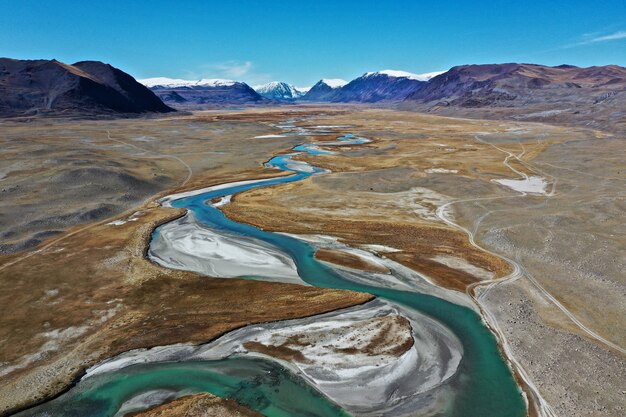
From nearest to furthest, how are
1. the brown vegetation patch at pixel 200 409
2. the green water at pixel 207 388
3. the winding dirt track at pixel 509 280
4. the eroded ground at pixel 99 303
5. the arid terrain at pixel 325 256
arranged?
the brown vegetation patch at pixel 200 409
the green water at pixel 207 388
the winding dirt track at pixel 509 280
the eroded ground at pixel 99 303
the arid terrain at pixel 325 256

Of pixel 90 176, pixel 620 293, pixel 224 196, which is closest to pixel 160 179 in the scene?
pixel 90 176

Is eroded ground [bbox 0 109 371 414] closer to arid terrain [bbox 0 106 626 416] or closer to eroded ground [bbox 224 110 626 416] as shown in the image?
arid terrain [bbox 0 106 626 416]

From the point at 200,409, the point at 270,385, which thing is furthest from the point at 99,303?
the point at 270,385

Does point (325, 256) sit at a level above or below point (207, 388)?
above

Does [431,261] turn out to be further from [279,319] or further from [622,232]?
[622,232]

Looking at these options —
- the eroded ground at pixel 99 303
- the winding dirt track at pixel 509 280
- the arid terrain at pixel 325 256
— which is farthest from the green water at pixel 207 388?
the winding dirt track at pixel 509 280

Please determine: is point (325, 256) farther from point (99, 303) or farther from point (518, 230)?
point (518, 230)

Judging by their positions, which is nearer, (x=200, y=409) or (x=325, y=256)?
(x=200, y=409)

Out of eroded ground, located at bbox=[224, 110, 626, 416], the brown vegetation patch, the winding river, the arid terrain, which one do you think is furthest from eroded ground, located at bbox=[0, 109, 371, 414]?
eroded ground, located at bbox=[224, 110, 626, 416]

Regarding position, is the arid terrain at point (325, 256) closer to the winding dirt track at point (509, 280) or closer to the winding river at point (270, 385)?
the winding dirt track at point (509, 280)
